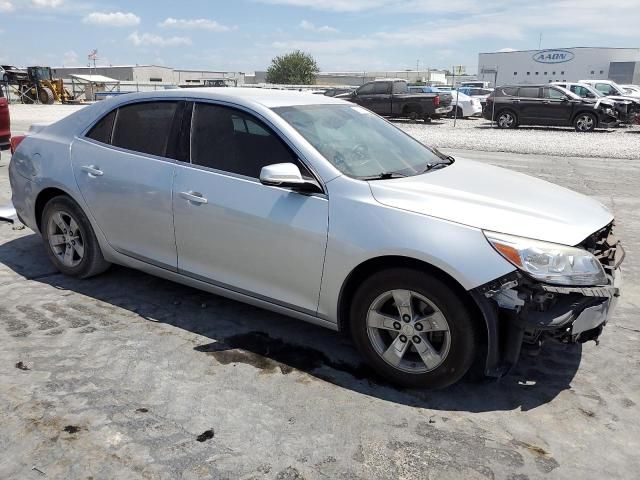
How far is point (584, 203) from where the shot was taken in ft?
12.0

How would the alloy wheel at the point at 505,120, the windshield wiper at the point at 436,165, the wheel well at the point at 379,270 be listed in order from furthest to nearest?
the alloy wheel at the point at 505,120 < the windshield wiper at the point at 436,165 < the wheel well at the point at 379,270

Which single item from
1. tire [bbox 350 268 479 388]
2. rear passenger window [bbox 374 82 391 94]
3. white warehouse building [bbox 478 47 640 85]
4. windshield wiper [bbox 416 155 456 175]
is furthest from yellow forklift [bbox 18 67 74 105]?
white warehouse building [bbox 478 47 640 85]

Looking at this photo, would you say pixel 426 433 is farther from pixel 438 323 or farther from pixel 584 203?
pixel 584 203

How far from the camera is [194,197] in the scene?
3.81 metres

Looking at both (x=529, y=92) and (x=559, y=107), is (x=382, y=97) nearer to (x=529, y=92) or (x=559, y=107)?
(x=529, y=92)

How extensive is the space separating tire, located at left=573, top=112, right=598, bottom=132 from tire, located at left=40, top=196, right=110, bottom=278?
790 inches

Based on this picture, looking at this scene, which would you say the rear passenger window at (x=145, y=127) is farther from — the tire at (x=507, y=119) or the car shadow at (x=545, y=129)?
the tire at (x=507, y=119)

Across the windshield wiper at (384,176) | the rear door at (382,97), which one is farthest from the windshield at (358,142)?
the rear door at (382,97)

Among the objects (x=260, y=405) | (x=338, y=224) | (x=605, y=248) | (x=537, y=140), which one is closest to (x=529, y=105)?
(x=537, y=140)

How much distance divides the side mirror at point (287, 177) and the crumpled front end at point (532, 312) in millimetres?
1158

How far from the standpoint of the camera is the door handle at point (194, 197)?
3.78 m

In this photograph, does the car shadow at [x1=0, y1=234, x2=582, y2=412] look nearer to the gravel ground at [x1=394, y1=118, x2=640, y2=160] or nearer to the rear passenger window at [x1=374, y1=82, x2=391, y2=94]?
the gravel ground at [x1=394, y1=118, x2=640, y2=160]

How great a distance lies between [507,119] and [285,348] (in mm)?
20422

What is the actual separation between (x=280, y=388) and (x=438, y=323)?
3.26 feet
